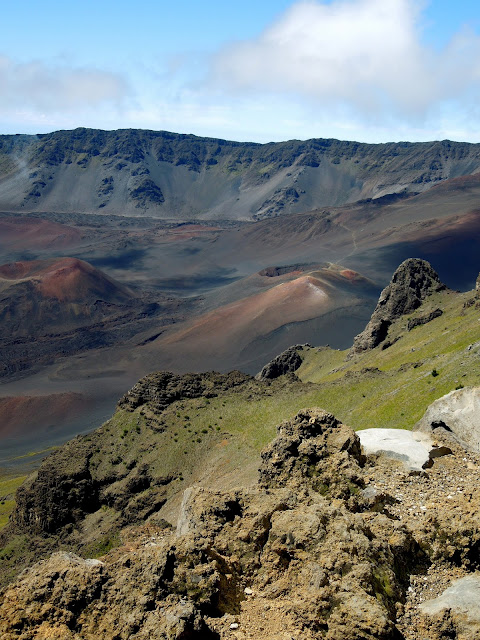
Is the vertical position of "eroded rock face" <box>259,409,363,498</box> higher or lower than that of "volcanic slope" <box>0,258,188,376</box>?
higher

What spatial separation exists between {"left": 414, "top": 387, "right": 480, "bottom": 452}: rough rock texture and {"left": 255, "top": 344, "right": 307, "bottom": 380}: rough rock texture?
132ft

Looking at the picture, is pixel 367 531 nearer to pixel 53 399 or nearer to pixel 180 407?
pixel 180 407

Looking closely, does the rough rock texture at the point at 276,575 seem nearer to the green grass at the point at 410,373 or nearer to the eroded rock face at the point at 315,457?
the eroded rock face at the point at 315,457

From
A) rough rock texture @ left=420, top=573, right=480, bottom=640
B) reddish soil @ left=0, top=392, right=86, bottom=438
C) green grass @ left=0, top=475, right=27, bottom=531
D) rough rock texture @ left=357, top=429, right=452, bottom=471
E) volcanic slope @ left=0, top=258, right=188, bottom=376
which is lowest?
reddish soil @ left=0, top=392, right=86, bottom=438

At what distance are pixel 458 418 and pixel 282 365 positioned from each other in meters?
44.4

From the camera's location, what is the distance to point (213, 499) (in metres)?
13.6

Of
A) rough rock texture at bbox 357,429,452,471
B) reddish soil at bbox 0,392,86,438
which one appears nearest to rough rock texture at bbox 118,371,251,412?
rough rock texture at bbox 357,429,452,471

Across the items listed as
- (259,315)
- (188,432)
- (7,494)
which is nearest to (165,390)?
(188,432)

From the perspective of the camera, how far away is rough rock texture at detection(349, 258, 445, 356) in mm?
54469

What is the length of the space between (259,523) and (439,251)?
6453 inches

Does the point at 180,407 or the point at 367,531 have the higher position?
the point at 367,531

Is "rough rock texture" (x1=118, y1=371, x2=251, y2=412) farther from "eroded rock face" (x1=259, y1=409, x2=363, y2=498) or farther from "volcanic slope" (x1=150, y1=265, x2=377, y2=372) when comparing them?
"volcanic slope" (x1=150, y1=265, x2=377, y2=372)

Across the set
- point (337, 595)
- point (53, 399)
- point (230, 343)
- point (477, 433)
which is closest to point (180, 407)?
point (477, 433)

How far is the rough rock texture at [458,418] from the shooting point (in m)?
18.1
